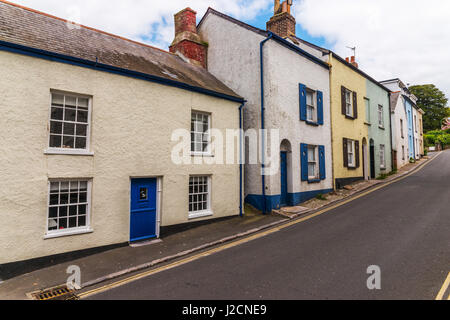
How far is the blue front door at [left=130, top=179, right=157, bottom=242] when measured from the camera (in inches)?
340

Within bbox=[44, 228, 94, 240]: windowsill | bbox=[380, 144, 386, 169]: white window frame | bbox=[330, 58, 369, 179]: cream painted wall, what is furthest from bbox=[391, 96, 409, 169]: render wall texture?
bbox=[44, 228, 94, 240]: windowsill

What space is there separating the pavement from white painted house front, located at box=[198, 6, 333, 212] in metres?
2.38

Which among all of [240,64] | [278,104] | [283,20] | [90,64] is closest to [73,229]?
[90,64]

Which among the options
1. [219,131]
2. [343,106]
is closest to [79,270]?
[219,131]

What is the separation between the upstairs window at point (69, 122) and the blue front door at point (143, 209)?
2.03 m

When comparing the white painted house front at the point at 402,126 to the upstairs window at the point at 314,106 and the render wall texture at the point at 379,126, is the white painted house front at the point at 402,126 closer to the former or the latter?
the render wall texture at the point at 379,126

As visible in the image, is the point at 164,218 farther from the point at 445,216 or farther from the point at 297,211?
the point at 445,216

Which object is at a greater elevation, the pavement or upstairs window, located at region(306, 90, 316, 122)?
upstairs window, located at region(306, 90, 316, 122)

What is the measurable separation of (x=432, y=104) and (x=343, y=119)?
1823 inches

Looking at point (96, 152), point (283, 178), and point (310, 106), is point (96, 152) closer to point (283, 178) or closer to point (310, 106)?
point (283, 178)

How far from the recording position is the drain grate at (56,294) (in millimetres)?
5386

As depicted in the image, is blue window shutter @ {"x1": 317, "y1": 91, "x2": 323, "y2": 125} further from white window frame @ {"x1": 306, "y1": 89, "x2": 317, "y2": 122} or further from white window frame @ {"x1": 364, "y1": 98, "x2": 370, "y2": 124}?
white window frame @ {"x1": 364, "y1": 98, "x2": 370, "y2": 124}

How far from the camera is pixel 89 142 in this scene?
25.7ft

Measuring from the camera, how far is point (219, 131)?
11.3 m
